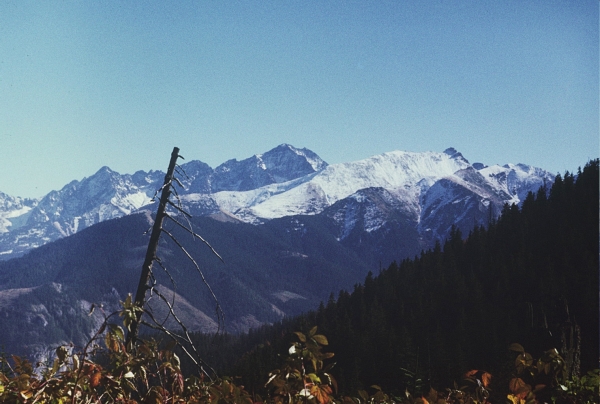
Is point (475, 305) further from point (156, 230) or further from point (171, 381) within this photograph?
point (171, 381)

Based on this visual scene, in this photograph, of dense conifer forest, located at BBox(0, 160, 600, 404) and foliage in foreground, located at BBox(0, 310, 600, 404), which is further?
dense conifer forest, located at BBox(0, 160, 600, 404)

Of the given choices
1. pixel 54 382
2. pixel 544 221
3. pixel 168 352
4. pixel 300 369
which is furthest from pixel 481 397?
pixel 544 221

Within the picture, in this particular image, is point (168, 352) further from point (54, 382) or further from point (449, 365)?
point (449, 365)

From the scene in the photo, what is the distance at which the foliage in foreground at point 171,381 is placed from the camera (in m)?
4.37

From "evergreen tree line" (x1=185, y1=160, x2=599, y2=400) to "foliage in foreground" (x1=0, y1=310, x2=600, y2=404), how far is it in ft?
430

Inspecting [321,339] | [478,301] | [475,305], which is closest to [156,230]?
[321,339]

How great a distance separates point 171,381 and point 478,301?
178 meters

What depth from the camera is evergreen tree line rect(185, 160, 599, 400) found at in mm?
144375

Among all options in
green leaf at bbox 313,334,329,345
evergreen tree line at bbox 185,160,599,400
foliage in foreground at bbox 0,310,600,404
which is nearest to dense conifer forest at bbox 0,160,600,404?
evergreen tree line at bbox 185,160,599,400

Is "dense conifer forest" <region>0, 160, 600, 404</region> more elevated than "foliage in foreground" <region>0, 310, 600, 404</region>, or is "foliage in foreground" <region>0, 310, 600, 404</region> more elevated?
"foliage in foreground" <region>0, 310, 600, 404</region>

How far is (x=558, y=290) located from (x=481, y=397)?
173 metres

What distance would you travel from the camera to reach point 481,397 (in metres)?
5.57

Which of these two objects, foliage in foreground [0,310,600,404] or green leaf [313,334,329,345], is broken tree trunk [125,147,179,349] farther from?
green leaf [313,334,329,345]

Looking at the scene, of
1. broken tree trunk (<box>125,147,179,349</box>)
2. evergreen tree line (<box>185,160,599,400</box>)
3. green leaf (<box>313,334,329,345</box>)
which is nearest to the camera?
green leaf (<box>313,334,329,345</box>)
